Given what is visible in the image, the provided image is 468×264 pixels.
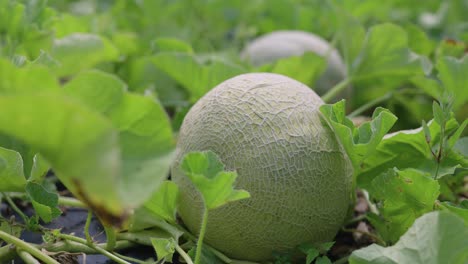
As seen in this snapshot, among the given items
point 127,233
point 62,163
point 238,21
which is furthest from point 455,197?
point 238,21

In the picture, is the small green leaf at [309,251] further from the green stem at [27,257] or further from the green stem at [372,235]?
the green stem at [27,257]

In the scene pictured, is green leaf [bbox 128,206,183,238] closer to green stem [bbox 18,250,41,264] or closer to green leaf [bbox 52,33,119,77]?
green stem [bbox 18,250,41,264]

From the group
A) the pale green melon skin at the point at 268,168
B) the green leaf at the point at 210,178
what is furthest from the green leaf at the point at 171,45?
the green leaf at the point at 210,178

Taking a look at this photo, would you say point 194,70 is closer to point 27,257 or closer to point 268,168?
point 268,168

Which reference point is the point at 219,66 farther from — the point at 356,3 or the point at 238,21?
the point at 238,21

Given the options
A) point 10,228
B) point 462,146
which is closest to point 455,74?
point 462,146
